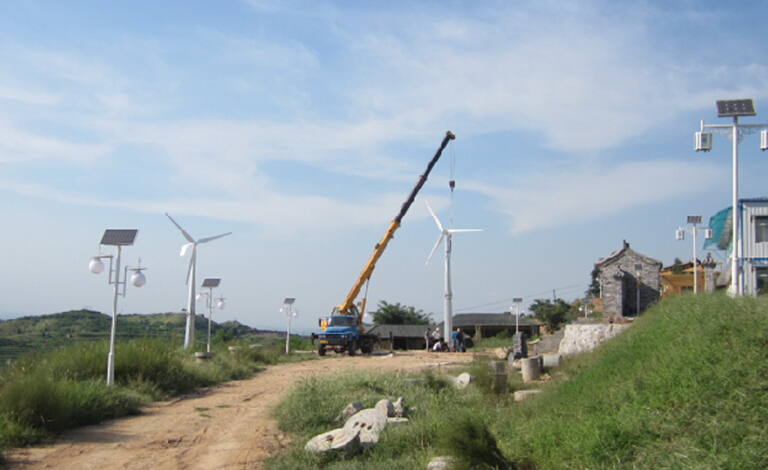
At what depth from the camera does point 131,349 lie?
1591 centimetres

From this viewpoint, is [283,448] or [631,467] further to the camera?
[283,448]

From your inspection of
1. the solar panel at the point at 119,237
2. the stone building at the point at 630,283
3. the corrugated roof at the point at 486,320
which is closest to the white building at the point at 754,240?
the stone building at the point at 630,283

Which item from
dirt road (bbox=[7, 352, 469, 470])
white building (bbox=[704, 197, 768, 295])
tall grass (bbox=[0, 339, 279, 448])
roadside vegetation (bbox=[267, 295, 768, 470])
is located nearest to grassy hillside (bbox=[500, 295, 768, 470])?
roadside vegetation (bbox=[267, 295, 768, 470])

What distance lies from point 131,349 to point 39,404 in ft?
18.5

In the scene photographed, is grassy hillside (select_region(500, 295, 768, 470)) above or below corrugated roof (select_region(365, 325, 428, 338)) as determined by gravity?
above

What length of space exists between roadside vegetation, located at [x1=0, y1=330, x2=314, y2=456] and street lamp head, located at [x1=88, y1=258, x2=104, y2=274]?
2.23 meters

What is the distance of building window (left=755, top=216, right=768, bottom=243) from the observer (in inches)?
892

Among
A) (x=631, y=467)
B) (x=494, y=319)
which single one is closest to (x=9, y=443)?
(x=631, y=467)

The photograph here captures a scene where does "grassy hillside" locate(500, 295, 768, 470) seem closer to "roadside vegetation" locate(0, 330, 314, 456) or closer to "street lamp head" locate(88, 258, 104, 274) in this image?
"roadside vegetation" locate(0, 330, 314, 456)

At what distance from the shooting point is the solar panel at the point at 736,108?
57.7 feet

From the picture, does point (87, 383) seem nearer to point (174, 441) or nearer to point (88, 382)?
point (88, 382)

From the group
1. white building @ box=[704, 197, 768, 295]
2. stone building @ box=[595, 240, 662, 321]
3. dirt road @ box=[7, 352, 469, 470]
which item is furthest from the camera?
stone building @ box=[595, 240, 662, 321]

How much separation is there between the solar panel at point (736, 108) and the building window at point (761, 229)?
6.75 metres

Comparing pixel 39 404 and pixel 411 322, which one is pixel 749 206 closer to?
pixel 39 404
